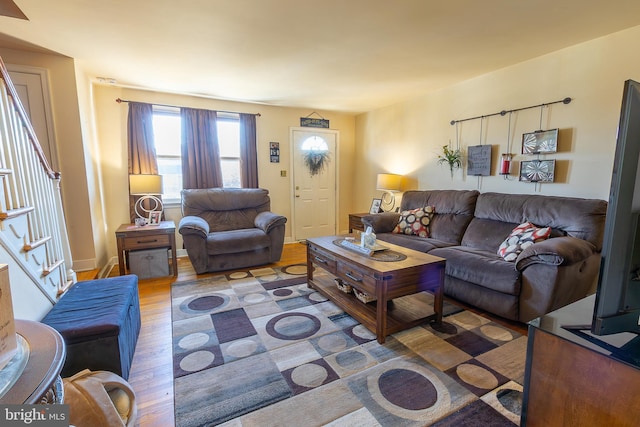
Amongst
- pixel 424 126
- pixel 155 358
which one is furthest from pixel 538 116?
pixel 155 358

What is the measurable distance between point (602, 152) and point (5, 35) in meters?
5.18

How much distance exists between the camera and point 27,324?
972mm

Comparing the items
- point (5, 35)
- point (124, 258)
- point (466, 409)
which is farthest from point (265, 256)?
point (5, 35)

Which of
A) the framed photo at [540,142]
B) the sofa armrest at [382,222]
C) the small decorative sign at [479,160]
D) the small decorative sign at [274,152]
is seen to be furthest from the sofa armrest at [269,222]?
the framed photo at [540,142]

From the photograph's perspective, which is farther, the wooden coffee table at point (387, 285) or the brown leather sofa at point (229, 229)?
the brown leather sofa at point (229, 229)

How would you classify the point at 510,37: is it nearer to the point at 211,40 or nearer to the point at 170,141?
the point at 211,40

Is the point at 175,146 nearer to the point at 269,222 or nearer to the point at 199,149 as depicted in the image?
the point at 199,149

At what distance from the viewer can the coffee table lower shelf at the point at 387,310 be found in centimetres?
205

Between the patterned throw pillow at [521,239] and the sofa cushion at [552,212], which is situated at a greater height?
the sofa cushion at [552,212]

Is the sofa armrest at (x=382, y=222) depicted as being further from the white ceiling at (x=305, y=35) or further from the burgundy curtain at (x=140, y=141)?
the burgundy curtain at (x=140, y=141)

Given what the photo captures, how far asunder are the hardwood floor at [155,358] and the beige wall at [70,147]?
1.30 ft

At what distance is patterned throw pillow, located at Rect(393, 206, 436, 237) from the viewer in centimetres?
347

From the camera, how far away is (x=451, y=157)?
3.62 metres

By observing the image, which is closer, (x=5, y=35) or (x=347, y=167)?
(x=5, y=35)
